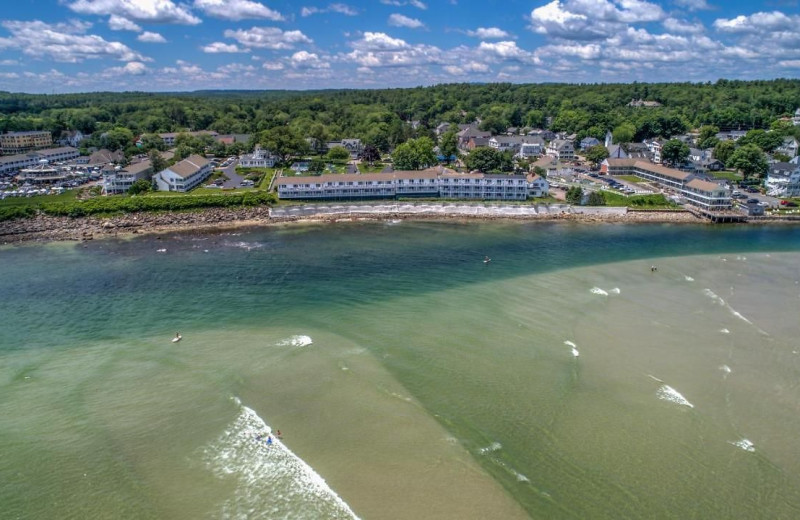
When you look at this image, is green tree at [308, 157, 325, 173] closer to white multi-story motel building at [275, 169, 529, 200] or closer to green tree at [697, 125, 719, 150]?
white multi-story motel building at [275, 169, 529, 200]

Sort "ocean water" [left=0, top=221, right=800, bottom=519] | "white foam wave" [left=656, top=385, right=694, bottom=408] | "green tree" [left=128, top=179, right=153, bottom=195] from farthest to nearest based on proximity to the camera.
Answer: "green tree" [left=128, top=179, right=153, bottom=195]
"white foam wave" [left=656, top=385, right=694, bottom=408]
"ocean water" [left=0, top=221, right=800, bottom=519]

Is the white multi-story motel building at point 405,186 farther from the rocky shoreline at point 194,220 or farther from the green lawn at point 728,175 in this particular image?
the green lawn at point 728,175

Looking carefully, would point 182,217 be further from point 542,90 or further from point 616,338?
point 542,90

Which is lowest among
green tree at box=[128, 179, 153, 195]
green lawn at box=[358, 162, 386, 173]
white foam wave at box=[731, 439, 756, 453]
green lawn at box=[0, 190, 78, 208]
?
white foam wave at box=[731, 439, 756, 453]

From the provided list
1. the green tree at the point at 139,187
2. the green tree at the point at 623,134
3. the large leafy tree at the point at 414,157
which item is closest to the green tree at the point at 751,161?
the green tree at the point at 623,134

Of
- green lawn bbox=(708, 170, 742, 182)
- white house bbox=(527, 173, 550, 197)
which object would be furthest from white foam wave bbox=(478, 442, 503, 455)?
green lawn bbox=(708, 170, 742, 182)

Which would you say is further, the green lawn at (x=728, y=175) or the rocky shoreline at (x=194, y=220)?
the green lawn at (x=728, y=175)
